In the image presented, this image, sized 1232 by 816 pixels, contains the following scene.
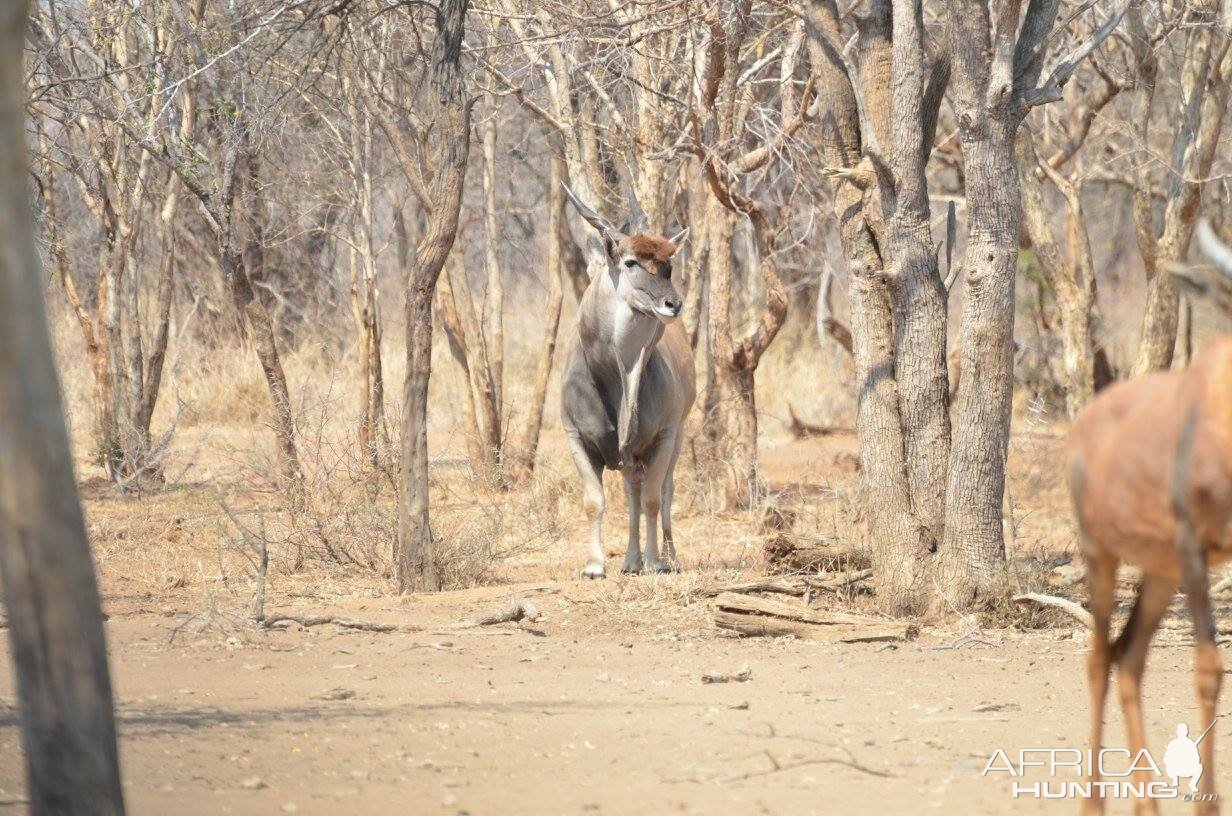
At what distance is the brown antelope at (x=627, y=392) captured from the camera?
9633mm

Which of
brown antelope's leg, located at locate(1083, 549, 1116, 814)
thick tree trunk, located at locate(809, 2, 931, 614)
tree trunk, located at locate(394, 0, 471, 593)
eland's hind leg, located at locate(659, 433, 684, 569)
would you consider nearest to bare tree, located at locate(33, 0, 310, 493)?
tree trunk, located at locate(394, 0, 471, 593)

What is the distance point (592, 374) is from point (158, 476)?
5.04m

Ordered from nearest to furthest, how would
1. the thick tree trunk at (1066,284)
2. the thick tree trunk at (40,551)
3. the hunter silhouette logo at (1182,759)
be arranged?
the thick tree trunk at (40,551)
the hunter silhouette logo at (1182,759)
the thick tree trunk at (1066,284)

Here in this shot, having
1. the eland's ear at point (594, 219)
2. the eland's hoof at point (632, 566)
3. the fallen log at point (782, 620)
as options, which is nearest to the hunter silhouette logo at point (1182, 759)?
the fallen log at point (782, 620)

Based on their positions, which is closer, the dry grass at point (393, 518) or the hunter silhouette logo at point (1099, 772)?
the hunter silhouette logo at point (1099, 772)

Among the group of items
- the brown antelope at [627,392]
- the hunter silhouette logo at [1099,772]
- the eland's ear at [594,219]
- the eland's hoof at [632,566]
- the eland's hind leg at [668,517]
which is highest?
the eland's ear at [594,219]

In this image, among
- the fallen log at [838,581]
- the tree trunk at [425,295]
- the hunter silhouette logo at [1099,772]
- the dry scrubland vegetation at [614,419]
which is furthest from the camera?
the tree trunk at [425,295]

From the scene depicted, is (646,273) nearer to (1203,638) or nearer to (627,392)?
(627,392)

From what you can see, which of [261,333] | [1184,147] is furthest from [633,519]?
[1184,147]

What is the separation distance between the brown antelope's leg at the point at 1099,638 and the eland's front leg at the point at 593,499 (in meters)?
5.96

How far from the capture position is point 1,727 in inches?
203

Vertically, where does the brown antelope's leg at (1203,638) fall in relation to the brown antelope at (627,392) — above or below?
below

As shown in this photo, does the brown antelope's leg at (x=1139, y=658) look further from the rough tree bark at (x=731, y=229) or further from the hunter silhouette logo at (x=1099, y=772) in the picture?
the rough tree bark at (x=731, y=229)

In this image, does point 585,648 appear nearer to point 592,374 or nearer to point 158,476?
point 592,374
